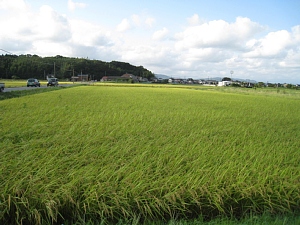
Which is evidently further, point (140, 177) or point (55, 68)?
point (55, 68)

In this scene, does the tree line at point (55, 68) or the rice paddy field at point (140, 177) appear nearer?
the rice paddy field at point (140, 177)

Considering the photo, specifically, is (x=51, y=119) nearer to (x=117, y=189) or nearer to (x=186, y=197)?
(x=117, y=189)

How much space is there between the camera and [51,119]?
6.27 meters

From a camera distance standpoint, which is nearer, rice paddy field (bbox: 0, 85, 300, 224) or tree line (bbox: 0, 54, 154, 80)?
rice paddy field (bbox: 0, 85, 300, 224)

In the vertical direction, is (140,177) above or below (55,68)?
below

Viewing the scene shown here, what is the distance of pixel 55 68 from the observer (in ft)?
244

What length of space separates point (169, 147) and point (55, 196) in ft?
6.89

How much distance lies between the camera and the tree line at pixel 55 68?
5962 cm

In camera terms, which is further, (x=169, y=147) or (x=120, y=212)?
(x=169, y=147)

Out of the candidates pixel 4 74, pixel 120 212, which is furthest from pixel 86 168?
pixel 4 74

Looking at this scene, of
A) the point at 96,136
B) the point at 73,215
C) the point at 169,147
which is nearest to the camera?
the point at 73,215

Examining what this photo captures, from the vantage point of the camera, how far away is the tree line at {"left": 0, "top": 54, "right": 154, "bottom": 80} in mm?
59625

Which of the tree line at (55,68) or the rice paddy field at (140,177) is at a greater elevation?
the tree line at (55,68)

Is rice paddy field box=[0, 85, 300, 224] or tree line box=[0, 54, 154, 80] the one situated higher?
tree line box=[0, 54, 154, 80]
